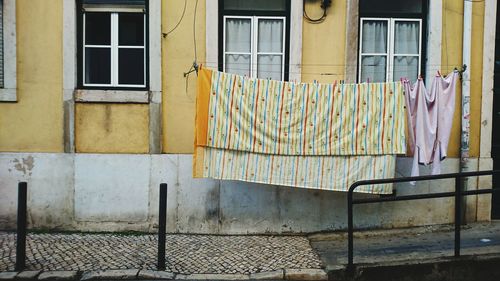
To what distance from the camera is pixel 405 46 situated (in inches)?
299

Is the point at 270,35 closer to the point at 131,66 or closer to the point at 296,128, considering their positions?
the point at 296,128

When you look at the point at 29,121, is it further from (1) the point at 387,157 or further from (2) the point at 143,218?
(1) the point at 387,157

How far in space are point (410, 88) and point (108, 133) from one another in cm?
474

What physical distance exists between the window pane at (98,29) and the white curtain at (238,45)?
1.97 metres

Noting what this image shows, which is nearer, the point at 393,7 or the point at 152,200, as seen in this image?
the point at 152,200

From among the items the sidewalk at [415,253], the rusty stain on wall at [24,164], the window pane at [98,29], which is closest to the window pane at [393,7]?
the sidewalk at [415,253]

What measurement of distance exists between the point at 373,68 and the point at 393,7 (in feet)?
3.53

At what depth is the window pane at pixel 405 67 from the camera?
758 cm

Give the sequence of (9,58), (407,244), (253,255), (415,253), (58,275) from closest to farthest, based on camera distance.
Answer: (58,275), (415,253), (253,255), (407,244), (9,58)

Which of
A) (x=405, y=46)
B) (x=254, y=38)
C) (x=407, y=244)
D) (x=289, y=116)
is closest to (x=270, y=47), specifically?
(x=254, y=38)

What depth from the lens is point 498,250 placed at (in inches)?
229

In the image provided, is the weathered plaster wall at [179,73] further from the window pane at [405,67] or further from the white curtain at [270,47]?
the window pane at [405,67]

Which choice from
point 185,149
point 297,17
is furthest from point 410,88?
point 185,149

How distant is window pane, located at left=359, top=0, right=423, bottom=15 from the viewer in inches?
297
